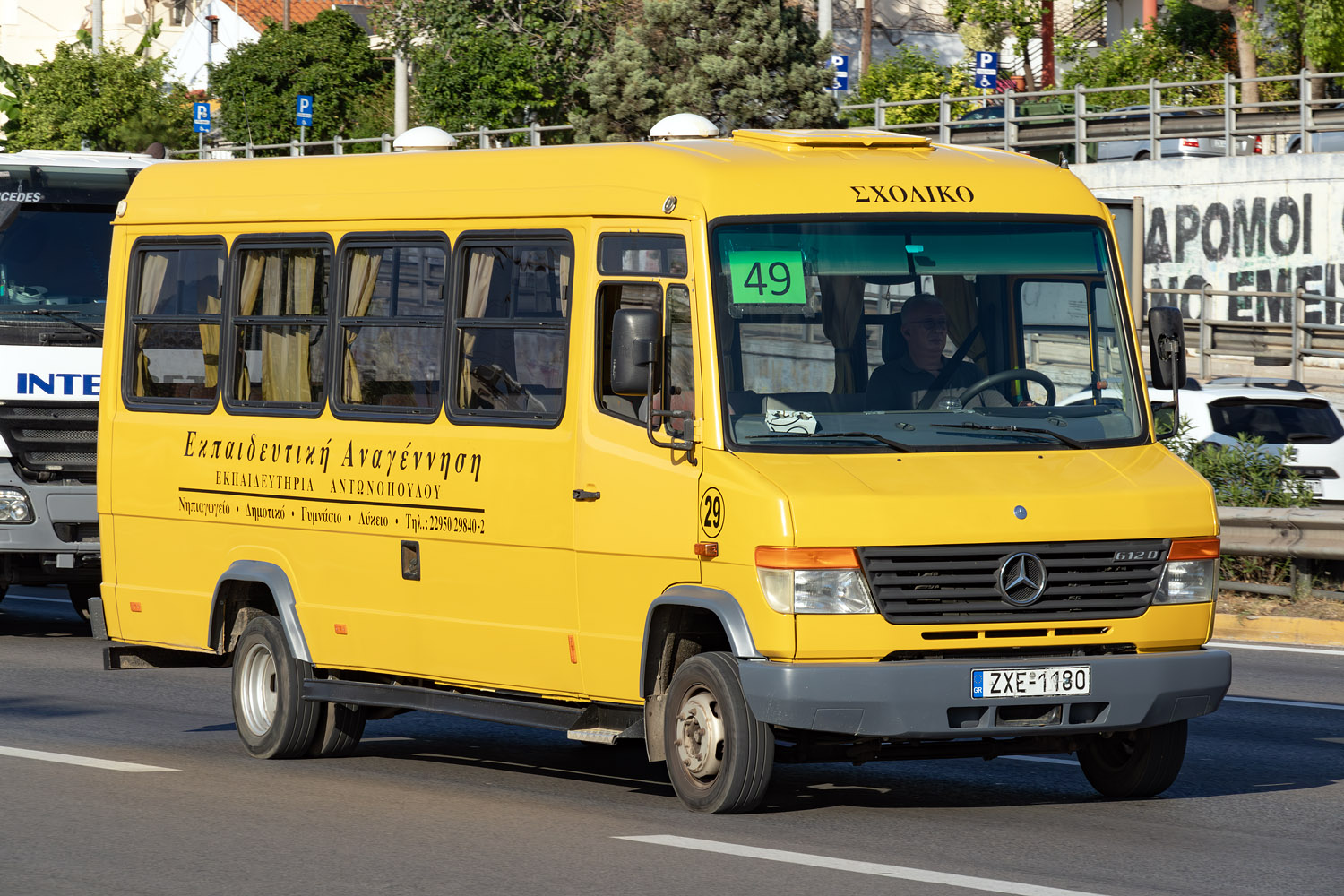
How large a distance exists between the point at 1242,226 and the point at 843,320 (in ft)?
83.3

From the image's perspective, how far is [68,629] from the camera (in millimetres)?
16672

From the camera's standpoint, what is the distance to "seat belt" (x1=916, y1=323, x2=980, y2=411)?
8672 millimetres

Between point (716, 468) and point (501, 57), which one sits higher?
point (501, 57)

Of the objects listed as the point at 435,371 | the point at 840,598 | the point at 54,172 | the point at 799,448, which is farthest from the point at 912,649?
the point at 54,172

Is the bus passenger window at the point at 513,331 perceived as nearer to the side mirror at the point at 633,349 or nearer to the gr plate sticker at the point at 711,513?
the side mirror at the point at 633,349

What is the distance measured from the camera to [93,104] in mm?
54969

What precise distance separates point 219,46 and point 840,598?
3223 inches

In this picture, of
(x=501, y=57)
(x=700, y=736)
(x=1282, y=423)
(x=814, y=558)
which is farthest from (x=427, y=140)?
(x=501, y=57)

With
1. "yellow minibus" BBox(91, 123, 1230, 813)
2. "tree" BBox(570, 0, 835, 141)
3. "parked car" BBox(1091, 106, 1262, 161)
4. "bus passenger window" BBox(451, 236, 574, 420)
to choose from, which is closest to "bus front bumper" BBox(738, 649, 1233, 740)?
"yellow minibus" BBox(91, 123, 1230, 813)

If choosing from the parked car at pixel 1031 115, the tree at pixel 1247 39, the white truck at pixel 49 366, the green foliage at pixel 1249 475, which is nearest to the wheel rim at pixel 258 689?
the white truck at pixel 49 366

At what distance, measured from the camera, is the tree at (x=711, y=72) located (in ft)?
125

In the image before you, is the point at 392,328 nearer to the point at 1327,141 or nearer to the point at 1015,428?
the point at 1015,428

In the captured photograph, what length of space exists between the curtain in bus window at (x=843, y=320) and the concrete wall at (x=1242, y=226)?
918 inches

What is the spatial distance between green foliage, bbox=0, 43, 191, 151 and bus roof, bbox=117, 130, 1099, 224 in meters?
45.1
